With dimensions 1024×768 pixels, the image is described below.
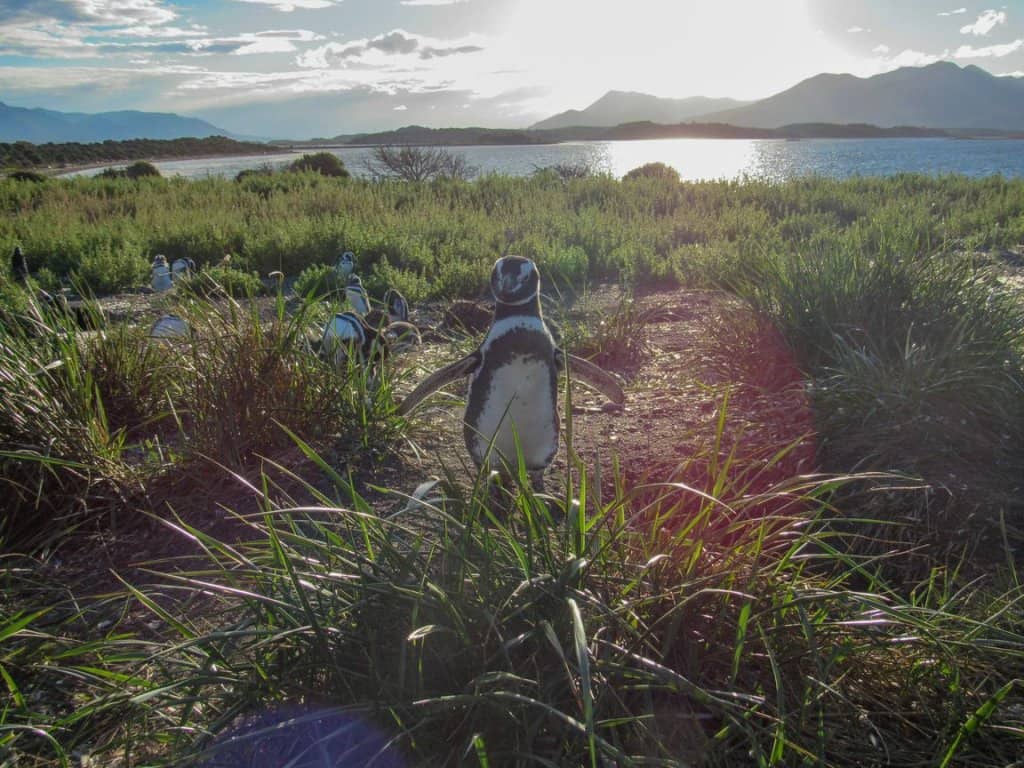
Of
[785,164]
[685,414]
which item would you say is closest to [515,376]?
[685,414]

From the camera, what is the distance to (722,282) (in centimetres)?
692

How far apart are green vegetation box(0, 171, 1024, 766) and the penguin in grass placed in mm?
299

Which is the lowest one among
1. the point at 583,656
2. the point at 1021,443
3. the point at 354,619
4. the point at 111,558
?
the point at 111,558

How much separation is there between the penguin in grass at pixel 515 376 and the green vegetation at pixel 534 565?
30 cm

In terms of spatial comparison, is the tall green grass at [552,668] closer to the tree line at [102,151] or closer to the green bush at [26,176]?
the green bush at [26,176]

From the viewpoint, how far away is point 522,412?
2906 mm

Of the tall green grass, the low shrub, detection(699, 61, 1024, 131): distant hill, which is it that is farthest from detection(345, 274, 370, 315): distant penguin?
detection(699, 61, 1024, 131): distant hill

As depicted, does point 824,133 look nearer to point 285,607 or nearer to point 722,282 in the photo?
point 722,282

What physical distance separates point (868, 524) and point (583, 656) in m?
1.98

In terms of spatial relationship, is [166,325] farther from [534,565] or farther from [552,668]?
[552,668]

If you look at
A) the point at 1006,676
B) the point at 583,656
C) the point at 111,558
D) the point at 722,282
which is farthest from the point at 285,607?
the point at 722,282

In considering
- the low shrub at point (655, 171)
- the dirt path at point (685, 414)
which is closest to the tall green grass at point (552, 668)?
the dirt path at point (685, 414)

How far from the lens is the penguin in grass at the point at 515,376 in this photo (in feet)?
9.43

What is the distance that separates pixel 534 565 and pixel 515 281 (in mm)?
1455
